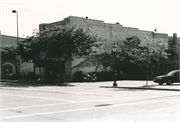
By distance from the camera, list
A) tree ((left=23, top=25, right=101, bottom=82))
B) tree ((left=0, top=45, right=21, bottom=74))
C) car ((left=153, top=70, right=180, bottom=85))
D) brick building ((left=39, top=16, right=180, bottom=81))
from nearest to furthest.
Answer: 1. car ((left=153, top=70, right=180, bottom=85))
2. tree ((left=23, top=25, right=101, bottom=82))
3. brick building ((left=39, top=16, right=180, bottom=81))
4. tree ((left=0, top=45, right=21, bottom=74))

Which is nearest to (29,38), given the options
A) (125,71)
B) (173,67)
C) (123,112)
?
(125,71)

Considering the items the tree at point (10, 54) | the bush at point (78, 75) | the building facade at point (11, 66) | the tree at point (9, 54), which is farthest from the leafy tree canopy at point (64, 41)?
the building facade at point (11, 66)

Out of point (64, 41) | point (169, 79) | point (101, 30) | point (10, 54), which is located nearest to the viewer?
point (169, 79)

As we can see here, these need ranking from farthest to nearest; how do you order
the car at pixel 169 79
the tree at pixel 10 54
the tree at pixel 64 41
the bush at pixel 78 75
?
the tree at pixel 10 54
the bush at pixel 78 75
the tree at pixel 64 41
the car at pixel 169 79

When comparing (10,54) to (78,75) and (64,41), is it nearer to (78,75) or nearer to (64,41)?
(78,75)

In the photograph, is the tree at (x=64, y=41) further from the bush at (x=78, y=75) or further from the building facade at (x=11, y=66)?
the building facade at (x=11, y=66)

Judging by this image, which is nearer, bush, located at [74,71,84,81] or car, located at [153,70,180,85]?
car, located at [153,70,180,85]

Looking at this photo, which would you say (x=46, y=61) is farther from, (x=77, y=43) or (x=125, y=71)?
(x=125, y=71)

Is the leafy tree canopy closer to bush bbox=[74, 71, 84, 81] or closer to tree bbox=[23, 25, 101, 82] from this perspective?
tree bbox=[23, 25, 101, 82]

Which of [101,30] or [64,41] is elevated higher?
[101,30]

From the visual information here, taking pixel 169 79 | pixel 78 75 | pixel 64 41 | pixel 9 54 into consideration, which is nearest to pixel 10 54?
pixel 9 54

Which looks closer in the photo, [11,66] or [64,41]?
[64,41]

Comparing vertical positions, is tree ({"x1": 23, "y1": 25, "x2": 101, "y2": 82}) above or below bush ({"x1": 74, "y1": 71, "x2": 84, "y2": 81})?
above

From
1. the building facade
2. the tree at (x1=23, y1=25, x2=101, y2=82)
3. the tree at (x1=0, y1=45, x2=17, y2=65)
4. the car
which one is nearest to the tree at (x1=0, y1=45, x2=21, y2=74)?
the tree at (x1=0, y1=45, x2=17, y2=65)
